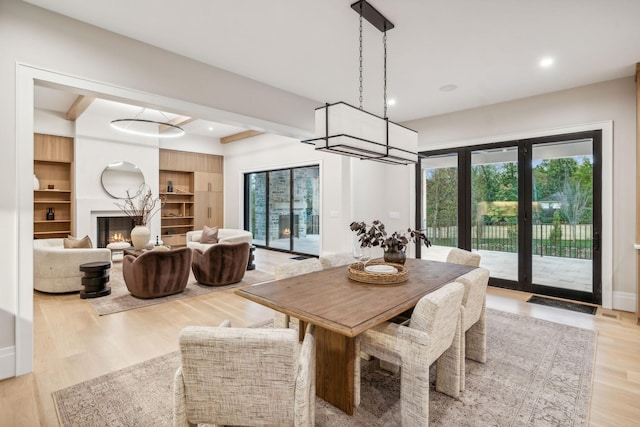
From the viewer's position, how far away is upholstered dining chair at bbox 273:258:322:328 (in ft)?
8.00

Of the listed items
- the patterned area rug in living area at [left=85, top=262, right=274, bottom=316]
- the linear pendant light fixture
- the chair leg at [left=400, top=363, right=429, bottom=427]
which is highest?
the linear pendant light fixture

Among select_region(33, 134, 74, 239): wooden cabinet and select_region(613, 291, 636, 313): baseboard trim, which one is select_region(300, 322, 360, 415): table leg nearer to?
select_region(613, 291, 636, 313): baseboard trim

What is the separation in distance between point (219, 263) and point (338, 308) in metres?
3.46

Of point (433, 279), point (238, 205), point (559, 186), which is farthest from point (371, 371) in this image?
point (238, 205)

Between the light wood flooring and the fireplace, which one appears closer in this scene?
the light wood flooring

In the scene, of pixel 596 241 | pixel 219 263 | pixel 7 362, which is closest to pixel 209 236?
pixel 219 263

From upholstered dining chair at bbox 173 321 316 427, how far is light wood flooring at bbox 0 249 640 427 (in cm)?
127

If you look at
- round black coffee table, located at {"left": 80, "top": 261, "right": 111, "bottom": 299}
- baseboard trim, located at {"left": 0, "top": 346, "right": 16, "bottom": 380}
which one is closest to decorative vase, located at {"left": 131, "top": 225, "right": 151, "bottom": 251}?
round black coffee table, located at {"left": 80, "top": 261, "right": 111, "bottom": 299}

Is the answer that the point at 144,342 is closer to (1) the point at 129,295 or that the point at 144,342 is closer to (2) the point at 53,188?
(1) the point at 129,295

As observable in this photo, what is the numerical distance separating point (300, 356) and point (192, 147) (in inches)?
329

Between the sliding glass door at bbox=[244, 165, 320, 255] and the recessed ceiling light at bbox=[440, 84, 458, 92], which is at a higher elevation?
the recessed ceiling light at bbox=[440, 84, 458, 92]

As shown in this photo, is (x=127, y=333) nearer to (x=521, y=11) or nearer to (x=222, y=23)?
(x=222, y=23)

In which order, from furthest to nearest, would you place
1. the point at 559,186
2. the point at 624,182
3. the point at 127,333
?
1. the point at 559,186
2. the point at 624,182
3. the point at 127,333

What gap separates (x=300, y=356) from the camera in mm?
1433
